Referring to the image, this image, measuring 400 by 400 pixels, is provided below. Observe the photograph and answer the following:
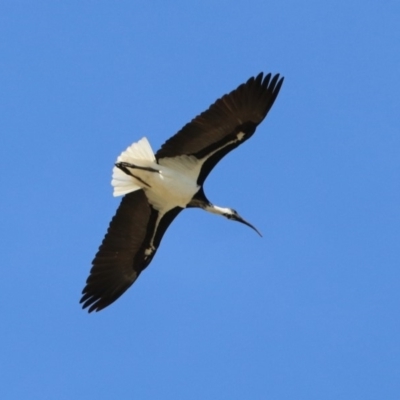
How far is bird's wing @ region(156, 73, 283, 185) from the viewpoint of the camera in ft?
91.1

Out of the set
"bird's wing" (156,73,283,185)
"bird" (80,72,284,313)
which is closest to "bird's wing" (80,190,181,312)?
"bird" (80,72,284,313)

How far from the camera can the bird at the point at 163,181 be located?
27.9 m

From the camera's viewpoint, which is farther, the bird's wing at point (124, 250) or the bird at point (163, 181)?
the bird's wing at point (124, 250)

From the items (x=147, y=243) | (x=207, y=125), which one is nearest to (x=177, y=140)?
(x=207, y=125)

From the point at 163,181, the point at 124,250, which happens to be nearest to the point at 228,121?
the point at 163,181

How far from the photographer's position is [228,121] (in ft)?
91.8

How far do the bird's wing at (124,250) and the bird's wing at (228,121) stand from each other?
1477 mm

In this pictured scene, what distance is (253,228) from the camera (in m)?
29.8

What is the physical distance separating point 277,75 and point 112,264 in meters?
4.75

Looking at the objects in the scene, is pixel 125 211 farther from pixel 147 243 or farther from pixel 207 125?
pixel 207 125

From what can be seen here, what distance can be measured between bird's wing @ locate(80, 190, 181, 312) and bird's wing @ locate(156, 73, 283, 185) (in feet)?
4.85

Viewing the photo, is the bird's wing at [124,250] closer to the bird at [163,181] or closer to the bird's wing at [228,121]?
the bird at [163,181]

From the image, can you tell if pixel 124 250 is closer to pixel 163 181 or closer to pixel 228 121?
pixel 163 181

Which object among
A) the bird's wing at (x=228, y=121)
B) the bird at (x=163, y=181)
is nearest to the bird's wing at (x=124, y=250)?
the bird at (x=163, y=181)
